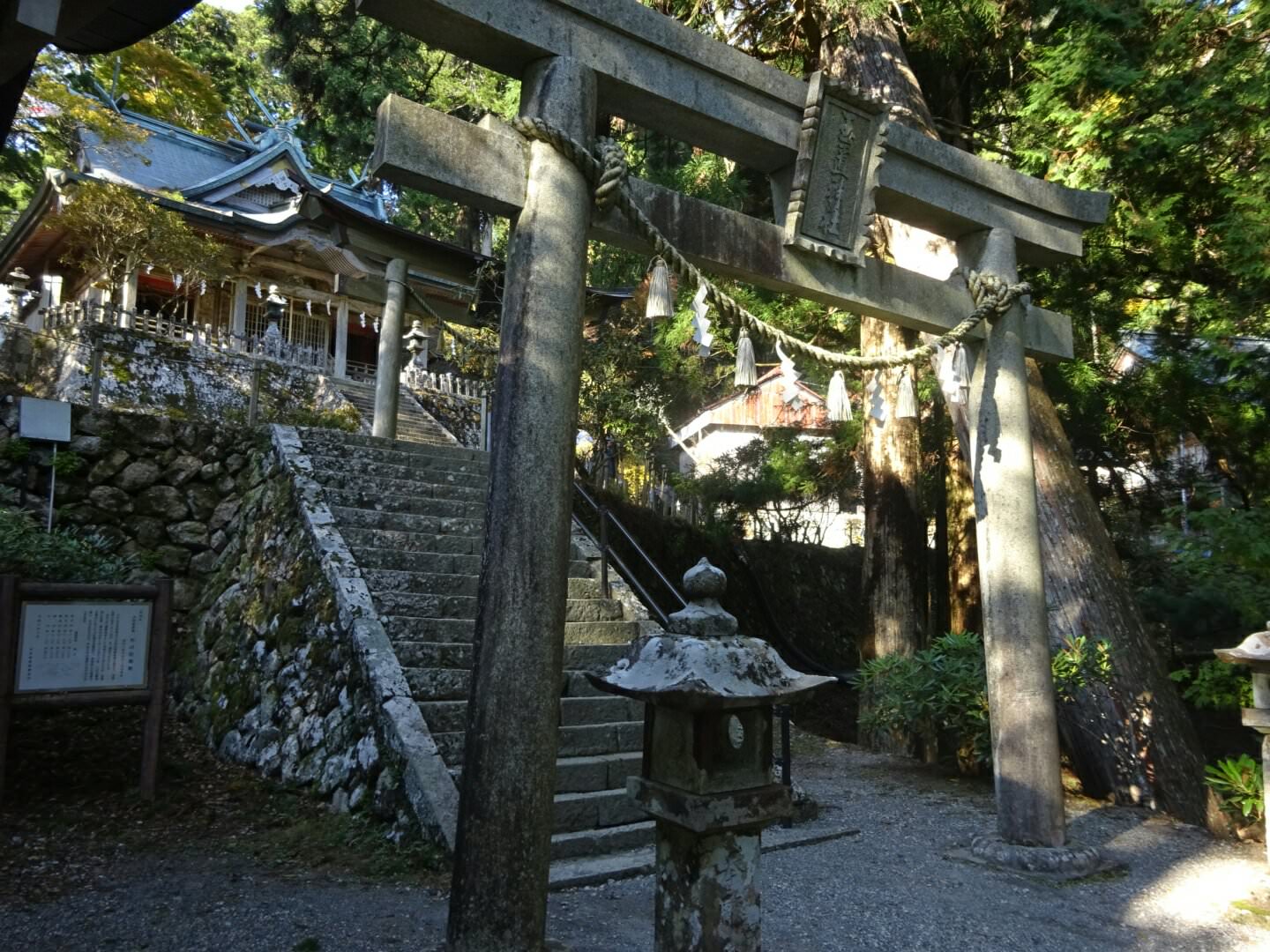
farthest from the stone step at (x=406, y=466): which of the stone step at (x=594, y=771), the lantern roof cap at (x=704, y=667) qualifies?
the lantern roof cap at (x=704, y=667)

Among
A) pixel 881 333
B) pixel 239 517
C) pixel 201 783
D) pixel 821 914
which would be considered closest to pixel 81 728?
pixel 201 783

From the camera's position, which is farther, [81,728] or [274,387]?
[274,387]

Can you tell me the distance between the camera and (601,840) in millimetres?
4539

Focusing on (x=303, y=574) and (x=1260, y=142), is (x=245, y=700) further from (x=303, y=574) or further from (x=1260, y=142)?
(x=1260, y=142)

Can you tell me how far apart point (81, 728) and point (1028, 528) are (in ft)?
18.9

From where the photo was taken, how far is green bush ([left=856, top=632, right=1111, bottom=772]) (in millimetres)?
6145

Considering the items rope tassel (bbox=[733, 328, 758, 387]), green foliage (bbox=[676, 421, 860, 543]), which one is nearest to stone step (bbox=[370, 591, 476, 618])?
rope tassel (bbox=[733, 328, 758, 387])

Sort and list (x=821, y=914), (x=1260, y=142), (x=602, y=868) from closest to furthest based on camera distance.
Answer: (x=821, y=914), (x=602, y=868), (x=1260, y=142)

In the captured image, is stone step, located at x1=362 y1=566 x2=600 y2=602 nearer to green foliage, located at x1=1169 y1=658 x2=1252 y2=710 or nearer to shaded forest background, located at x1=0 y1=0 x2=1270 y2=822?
shaded forest background, located at x1=0 y1=0 x2=1270 y2=822

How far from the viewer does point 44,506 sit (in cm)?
694

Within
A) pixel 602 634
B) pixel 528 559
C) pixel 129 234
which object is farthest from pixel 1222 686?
pixel 129 234

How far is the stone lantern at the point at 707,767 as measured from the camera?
254 centimetres

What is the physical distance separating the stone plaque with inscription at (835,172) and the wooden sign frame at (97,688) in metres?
4.05

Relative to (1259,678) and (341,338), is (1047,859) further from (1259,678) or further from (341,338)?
(341,338)
